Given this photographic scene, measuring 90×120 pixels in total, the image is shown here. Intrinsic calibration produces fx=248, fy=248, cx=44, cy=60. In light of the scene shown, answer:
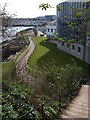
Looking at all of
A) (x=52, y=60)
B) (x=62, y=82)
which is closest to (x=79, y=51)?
(x=52, y=60)

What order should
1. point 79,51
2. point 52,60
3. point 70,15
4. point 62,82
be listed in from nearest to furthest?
point 62,82 < point 70,15 < point 52,60 < point 79,51

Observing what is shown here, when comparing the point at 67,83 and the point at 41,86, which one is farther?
the point at 67,83

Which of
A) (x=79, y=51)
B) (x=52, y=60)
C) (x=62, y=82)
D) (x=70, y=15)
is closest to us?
(x=62, y=82)

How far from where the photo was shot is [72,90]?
48.4 ft

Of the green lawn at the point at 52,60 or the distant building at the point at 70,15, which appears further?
the green lawn at the point at 52,60

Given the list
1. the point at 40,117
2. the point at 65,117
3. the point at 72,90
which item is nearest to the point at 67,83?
the point at 72,90

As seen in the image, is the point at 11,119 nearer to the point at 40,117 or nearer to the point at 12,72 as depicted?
the point at 40,117

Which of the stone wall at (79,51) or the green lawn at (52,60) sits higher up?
the stone wall at (79,51)

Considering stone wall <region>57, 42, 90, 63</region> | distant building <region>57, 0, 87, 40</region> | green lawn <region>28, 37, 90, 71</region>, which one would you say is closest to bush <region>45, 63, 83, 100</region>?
distant building <region>57, 0, 87, 40</region>

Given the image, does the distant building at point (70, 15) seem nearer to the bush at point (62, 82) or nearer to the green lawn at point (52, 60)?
the bush at point (62, 82)

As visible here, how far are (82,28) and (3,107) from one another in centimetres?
576

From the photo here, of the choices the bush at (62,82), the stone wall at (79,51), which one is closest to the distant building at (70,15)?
the bush at (62,82)

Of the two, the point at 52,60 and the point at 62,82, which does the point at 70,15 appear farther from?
the point at 62,82

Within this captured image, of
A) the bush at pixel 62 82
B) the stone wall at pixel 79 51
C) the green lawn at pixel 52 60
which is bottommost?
the green lawn at pixel 52 60
